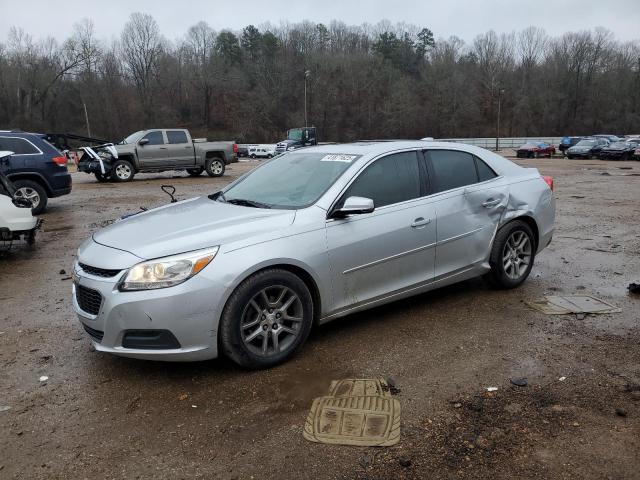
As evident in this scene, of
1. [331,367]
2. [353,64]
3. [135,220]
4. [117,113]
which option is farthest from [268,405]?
[353,64]

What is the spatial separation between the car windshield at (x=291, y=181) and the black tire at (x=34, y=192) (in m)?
8.11

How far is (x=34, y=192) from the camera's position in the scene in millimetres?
11242

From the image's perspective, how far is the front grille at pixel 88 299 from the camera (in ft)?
11.5

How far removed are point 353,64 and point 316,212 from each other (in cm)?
10257

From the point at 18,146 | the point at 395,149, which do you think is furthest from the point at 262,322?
the point at 18,146

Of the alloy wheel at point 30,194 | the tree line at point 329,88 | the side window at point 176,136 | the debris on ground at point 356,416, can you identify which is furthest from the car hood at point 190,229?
the tree line at point 329,88

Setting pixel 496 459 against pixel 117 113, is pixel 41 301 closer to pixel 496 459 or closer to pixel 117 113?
pixel 496 459

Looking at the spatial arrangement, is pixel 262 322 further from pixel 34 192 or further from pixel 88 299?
pixel 34 192

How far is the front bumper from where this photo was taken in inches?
131

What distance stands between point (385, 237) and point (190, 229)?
1.54 m

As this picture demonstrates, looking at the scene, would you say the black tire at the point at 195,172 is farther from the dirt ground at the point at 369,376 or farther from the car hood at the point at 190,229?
the car hood at the point at 190,229

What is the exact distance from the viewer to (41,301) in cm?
549

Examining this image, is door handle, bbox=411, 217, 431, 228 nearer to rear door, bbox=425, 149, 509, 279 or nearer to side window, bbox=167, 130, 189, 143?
rear door, bbox=425, 149, 509, 279

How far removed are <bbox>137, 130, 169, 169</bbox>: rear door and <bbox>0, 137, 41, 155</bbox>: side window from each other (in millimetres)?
7944
